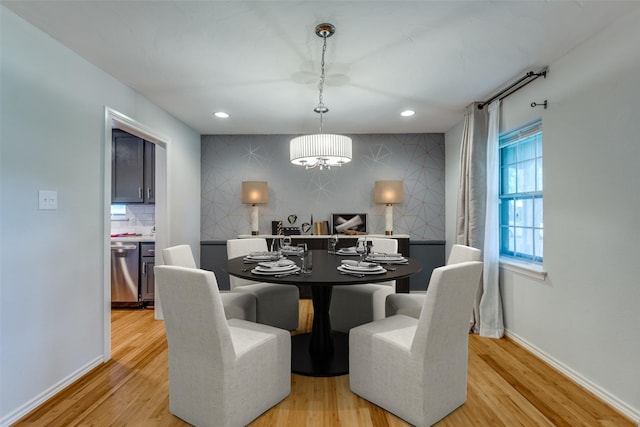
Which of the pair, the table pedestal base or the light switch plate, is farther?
the table pedestal base

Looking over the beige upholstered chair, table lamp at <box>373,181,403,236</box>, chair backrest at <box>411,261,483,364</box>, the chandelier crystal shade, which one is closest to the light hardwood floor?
the beige upholstered chair

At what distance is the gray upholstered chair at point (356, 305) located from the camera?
2.75 meters

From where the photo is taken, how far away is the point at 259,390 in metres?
1.77

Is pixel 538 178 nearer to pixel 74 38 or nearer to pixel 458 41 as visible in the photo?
pixel 458 41

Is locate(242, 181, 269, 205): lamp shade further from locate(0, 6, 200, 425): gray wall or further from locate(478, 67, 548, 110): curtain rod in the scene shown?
locate(478, 67, 548, 110): curtain rod

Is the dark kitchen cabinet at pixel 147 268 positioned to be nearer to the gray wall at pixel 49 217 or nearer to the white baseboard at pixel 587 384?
the gray wall at pixel 49 217

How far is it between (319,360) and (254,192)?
2.60 meters

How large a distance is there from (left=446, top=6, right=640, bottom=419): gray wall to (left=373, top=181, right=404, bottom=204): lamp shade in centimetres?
190

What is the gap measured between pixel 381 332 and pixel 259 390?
0.76m

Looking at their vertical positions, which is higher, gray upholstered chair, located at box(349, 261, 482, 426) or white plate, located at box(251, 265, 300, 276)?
white plate, located at box(251, 265, 300, 276)

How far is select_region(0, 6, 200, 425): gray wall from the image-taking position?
1.81 metres

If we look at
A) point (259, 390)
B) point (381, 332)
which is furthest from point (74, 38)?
point (381, 332)

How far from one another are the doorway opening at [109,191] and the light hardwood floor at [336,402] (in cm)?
45

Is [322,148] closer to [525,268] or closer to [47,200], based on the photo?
[47,200]
